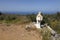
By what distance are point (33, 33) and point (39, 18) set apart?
6.45 ft

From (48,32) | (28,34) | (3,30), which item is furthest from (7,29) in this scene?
(48,32)

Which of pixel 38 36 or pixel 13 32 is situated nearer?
pixel 38 36

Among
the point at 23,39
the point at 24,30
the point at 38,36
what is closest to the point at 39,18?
the point at 24,30

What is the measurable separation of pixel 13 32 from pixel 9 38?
137 cm

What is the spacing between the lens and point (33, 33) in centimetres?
1246

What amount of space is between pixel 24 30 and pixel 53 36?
191 cm

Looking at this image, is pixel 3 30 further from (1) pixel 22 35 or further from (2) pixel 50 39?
(2) pixel 50 39

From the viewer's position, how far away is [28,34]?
1225cm

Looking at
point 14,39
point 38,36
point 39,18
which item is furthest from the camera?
point 39,18

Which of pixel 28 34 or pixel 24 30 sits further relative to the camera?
pixel 24 30

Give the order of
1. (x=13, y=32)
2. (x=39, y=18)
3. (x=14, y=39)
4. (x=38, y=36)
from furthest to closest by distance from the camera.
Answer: (x=39, y=18) < (x=13, y=32) < (x=38, y=36) < (x=14, y=39)

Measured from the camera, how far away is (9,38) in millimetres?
11344

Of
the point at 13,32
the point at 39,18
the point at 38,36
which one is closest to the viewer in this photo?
the point at 38,36

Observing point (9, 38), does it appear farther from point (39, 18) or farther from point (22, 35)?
point (39, 18)
